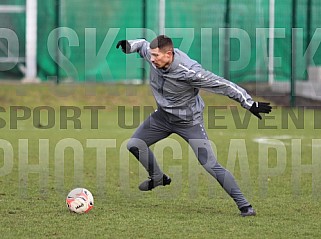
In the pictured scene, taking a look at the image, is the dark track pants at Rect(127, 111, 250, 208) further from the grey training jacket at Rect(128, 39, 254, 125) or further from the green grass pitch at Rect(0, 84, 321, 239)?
the green grass pitch at Rect(0, 84, 321, 239)

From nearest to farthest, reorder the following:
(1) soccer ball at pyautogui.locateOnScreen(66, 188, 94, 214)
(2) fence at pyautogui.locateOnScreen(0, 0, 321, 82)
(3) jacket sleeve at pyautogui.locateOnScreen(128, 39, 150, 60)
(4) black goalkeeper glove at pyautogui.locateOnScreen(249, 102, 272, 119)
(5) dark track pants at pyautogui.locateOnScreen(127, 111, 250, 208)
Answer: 1. (4) black goalkeeper glove at pyautogui.locateOnScreen(249, 102, 272, 119)
2. (1) soccer ball at pyautogui.locateOnScreen(66, 188, 94, 214)
3. (5) dark track pants at pyautogui.locateOnScreen(127, 111, 250, 208)
4. (3) jacket sleeve at pyautogui.locateOnScreen(128, 39, 150, 60)
5. (2) fence at pyautogui.locateOnScreen(0, 0, 321, 82)

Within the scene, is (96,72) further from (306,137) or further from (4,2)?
(306,137)

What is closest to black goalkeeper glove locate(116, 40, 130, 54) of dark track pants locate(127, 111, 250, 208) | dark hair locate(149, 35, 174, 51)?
dark track pants locate(127, 111, 250, 208)

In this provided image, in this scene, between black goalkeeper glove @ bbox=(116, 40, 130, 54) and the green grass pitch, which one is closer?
the green grass pitch

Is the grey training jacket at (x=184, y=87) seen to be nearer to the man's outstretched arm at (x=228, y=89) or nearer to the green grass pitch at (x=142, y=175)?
the man's outstretched arm at (x=228, y=89)

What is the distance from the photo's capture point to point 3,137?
1598cm

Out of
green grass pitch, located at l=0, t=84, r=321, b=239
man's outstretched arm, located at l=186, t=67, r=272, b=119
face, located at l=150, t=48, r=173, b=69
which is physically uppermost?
face, located at l=150, t=48, r=173, b=69

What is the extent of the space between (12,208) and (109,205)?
1023 mm

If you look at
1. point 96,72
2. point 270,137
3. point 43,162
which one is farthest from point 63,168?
point 96,72

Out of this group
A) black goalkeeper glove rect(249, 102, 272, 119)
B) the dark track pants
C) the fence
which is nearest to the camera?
black goalkeeper glove rect(249, 102, 272, 119)

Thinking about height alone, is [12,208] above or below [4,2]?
below

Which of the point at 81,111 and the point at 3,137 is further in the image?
the point at 81,111

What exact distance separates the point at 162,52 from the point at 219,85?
645 mm

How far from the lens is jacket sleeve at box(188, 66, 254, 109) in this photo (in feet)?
27.6
